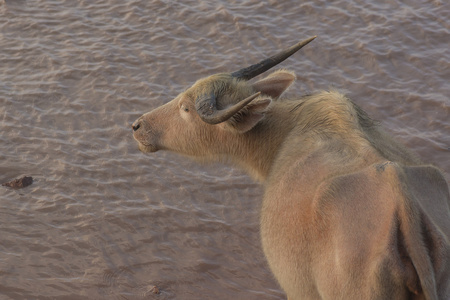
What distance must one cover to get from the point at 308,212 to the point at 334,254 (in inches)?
15.2

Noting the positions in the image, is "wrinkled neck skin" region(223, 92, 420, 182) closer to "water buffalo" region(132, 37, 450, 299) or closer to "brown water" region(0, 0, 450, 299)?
"water buffalo" region(132, 37, 450, 299)

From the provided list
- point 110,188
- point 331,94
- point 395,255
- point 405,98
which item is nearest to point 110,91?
point 110,188

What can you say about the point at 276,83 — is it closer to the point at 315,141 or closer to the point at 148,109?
the point at 315,141

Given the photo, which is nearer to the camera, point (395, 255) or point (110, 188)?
point (395, 255)

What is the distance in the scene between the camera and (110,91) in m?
9.64

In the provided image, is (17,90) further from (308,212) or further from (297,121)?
(308,212)

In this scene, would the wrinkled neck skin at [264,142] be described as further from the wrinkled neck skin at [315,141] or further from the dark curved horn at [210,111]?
the dark curved horn at [210,111]

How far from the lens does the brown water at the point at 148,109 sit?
7.02 metres

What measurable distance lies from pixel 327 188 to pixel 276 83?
76.9 inches

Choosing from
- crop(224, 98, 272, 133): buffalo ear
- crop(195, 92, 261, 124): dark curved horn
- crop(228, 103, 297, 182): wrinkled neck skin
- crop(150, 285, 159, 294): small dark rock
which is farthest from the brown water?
crop(195, 92, 261, 124): dark curved horn

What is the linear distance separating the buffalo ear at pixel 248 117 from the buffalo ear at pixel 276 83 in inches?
20.3

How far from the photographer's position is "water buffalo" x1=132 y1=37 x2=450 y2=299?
3.67 meters

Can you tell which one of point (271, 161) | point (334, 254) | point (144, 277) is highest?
point (334, 254)

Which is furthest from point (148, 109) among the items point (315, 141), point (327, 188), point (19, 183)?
point (327, 188)
